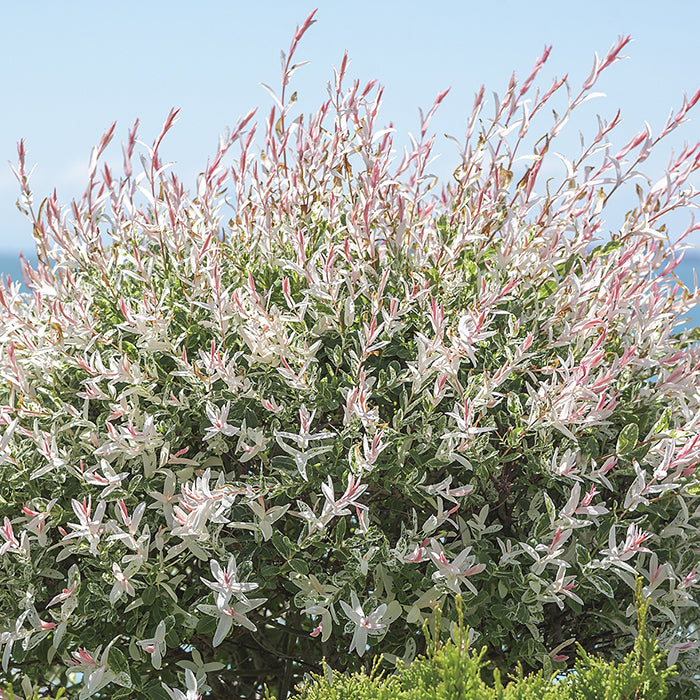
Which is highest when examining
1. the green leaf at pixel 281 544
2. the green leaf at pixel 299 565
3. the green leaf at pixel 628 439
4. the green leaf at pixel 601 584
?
the green leaf at pixel 628 439

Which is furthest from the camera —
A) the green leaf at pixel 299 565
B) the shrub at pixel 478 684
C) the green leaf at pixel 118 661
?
the green leaf at pixel 118 661

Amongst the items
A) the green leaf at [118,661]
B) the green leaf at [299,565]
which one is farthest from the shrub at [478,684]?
the green leaf at [118,661]

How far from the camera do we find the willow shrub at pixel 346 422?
2982 millimetres

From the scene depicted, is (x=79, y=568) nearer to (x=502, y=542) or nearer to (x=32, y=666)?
(x=32, y=666)

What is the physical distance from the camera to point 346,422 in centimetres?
292

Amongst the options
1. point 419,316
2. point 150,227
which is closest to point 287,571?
point 419,316

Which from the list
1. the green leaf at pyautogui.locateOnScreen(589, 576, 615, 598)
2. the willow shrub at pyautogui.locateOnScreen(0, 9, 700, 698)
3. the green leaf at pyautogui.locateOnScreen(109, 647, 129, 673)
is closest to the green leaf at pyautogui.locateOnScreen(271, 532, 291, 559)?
the willow shrub at pyautogui.locateOnScreen(0, 9, 700, 698)

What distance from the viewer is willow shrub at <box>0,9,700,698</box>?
9.78 feet

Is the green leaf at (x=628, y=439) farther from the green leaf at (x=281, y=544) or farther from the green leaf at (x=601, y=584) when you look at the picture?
the green leaf at (x=281, y=544)

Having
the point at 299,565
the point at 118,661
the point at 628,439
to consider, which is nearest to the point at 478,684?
the point at 299,565

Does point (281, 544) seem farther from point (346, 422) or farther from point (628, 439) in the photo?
point (628, 439)

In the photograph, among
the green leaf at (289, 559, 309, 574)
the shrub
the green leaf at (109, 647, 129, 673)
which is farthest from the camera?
the green leaf at (109, 647, 129, 673)

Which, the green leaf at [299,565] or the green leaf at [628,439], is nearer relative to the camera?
the green leaf at [299,565]

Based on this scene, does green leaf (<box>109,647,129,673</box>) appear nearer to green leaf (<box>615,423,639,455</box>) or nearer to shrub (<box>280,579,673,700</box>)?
shrub (<box>280,579,673,700</box>)
